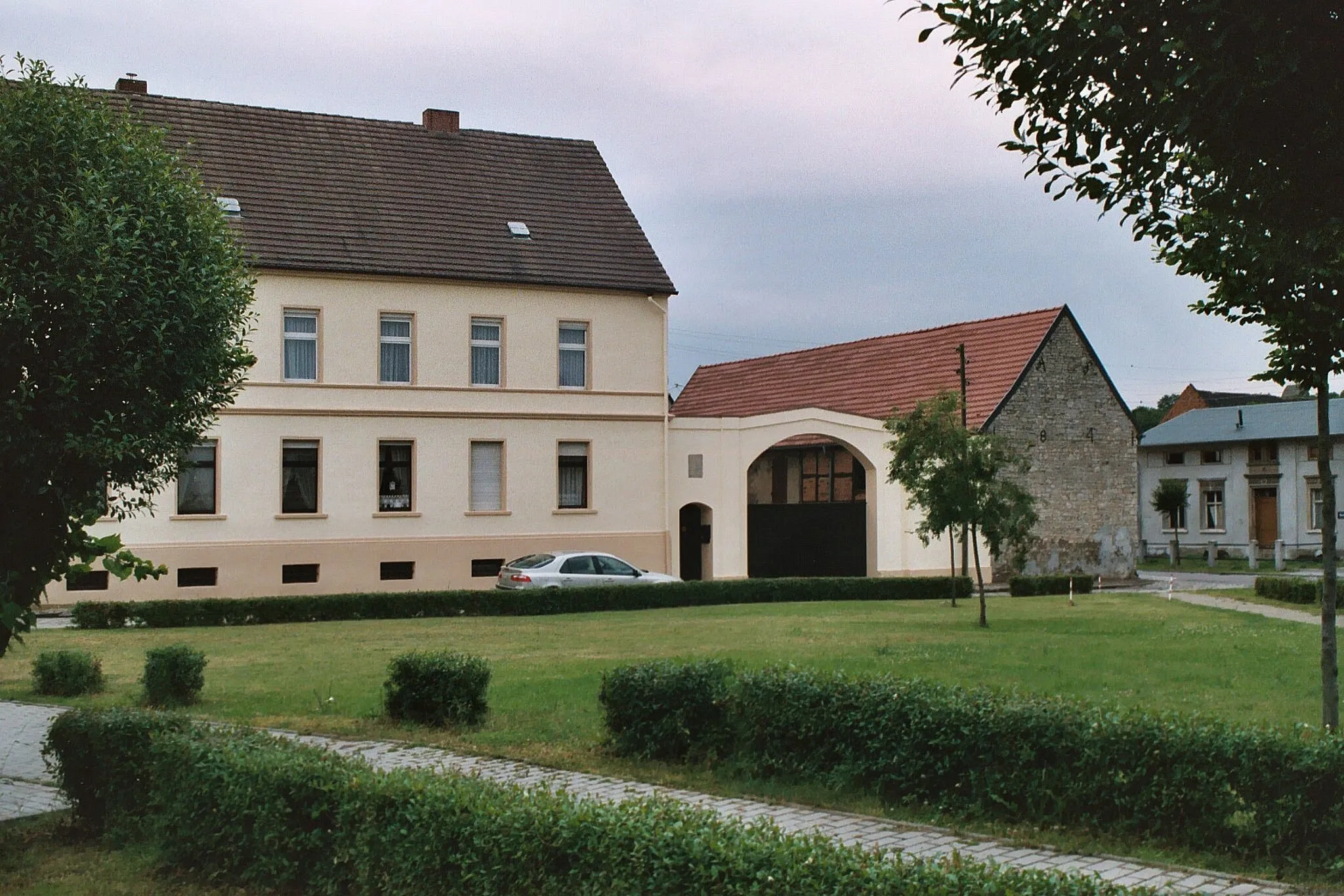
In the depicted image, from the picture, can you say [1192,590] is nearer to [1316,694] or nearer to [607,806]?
[1316,694]

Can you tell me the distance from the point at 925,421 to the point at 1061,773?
17.2 meters

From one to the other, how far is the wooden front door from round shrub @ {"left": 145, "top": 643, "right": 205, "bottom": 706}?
54.3 meters

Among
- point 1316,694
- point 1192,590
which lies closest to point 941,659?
point 1316,694

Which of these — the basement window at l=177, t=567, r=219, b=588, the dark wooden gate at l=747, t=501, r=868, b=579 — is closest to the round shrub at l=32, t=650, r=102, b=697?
the basement window at l=177, t=567, r=219, b=588

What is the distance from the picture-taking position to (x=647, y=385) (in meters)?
38.5

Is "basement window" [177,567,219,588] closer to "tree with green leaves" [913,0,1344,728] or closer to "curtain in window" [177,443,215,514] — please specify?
"curtain in window" [177,443,215,514]

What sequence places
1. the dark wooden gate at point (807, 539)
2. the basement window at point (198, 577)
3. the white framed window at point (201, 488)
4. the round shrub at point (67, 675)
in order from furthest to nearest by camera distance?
the dark wooden gate at point (807, 539) < the white framed window at point (201, 488) < the basement window at point (198, 577) < the round shrub at point (67, 675)

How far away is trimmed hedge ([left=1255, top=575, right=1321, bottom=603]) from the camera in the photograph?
31953 mm

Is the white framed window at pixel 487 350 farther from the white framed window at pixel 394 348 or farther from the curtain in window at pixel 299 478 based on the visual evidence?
the curtain in window at pixel 299 478

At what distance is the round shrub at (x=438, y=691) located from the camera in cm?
1344

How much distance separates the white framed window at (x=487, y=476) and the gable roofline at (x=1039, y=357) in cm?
1550

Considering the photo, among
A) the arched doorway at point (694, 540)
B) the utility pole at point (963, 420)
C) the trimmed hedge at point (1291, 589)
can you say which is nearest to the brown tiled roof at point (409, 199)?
the arched doorway at point (694, 540)

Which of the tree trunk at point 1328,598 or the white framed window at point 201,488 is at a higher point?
the white framed window at point 201,488

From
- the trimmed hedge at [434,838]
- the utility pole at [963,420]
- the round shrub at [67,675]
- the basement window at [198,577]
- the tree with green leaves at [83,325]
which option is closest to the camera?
the trimmed hedge at [434,838]
